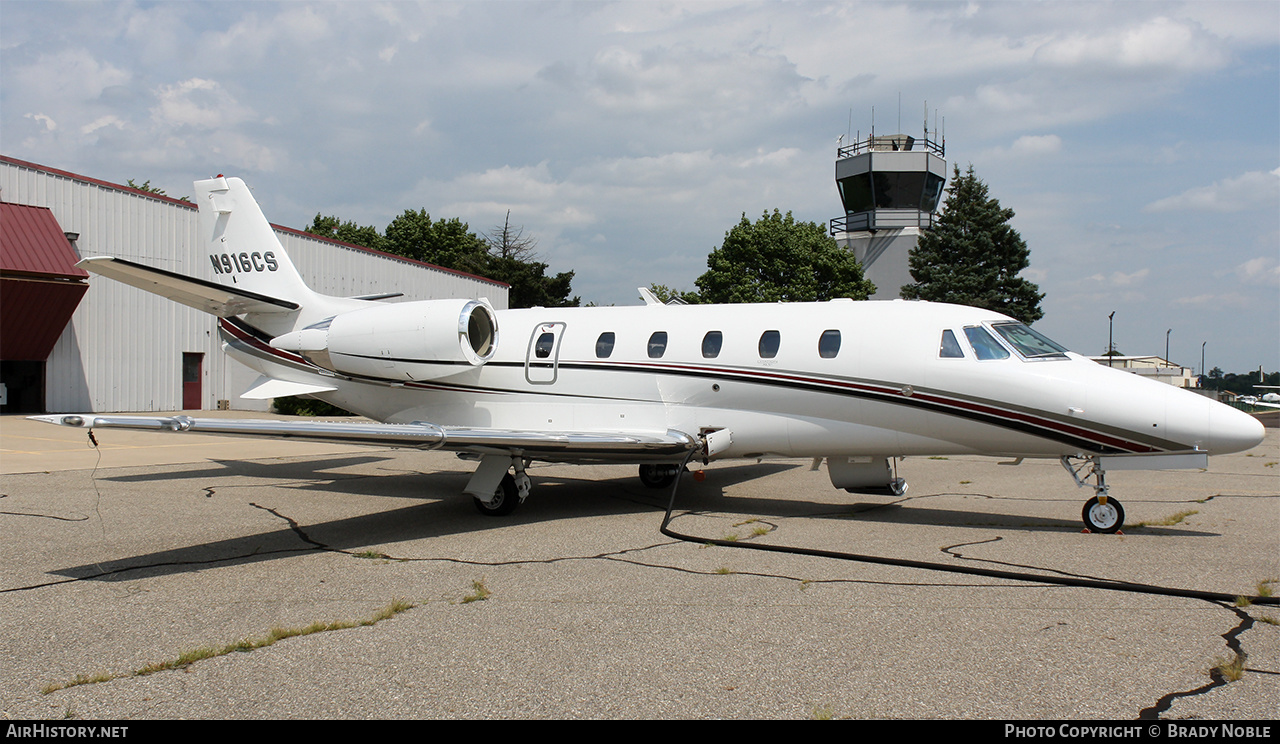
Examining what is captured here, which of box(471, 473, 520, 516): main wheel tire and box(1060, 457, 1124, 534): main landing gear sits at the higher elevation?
box(1060, 457, 1124, 534): main landing gear

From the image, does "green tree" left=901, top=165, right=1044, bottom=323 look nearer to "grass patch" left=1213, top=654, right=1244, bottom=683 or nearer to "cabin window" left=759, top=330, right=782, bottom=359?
"cabin window" left=759, top=330, right=782, bottom=359

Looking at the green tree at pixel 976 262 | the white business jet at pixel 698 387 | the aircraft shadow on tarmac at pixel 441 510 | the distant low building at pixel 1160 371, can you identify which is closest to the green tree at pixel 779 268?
the green tree at pixel 976 262

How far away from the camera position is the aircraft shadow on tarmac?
8.10m

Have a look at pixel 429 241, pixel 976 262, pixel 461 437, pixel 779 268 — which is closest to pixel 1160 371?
pixel 976 262

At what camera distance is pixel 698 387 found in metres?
10.9

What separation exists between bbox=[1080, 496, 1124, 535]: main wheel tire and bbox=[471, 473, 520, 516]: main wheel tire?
649 cm

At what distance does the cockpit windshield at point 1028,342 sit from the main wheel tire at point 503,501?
6005mm

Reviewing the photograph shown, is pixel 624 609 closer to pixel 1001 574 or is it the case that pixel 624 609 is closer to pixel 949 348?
pixel 1001 574

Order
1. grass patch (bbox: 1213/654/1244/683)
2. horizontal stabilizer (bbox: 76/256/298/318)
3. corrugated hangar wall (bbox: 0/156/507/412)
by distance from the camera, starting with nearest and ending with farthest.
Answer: grass patch (bbox: 1213/654/1244/683) → horizontal stabilizer (bbox: 76/256/298/318) → corrugated hangar wall (bbox: 0/156/507/412)

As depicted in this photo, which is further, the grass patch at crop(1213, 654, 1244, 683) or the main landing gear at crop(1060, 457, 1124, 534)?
the main landing gear at crop(1060, 457, 1124, 534)

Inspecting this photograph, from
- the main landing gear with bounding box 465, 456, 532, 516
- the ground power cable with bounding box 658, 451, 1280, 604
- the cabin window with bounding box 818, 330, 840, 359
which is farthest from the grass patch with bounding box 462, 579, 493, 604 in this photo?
the cabin window with bounding box 818, 330, 840, 359

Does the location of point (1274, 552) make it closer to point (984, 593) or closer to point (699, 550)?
point (984, 593)

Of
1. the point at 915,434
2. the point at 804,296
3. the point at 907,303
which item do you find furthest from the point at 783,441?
the point at 804,296

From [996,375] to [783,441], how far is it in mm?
2535
